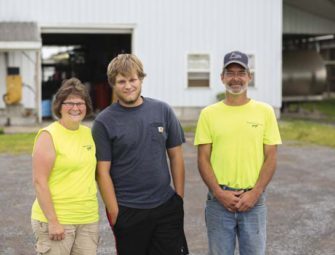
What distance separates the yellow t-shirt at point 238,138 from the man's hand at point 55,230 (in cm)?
108

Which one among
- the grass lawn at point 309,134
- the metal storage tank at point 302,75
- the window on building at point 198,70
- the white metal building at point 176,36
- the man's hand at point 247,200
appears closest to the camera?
the man's hand at point 247,200

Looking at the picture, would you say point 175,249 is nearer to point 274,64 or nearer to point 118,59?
point 118,59

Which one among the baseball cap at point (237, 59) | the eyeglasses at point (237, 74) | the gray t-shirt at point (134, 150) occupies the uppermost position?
the baseball cap at point (237, 59)

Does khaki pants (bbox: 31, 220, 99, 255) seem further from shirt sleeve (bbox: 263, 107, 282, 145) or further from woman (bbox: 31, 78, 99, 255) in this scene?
shirt sleeve (bbox: 263, 107, 282, 145)

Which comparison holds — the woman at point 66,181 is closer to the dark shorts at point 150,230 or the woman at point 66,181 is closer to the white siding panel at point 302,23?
the dark shorts at point 150,230

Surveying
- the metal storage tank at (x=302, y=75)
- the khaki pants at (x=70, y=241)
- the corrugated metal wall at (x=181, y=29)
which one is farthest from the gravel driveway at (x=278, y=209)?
the metal storage tank at (x=302, y=75)

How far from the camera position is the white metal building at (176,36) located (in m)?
18.3

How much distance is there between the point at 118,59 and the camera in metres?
3.66

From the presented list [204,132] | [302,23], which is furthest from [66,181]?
[302,23]

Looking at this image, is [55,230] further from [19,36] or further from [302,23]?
[302,23]

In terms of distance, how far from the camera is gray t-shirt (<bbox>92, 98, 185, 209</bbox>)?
364 cm

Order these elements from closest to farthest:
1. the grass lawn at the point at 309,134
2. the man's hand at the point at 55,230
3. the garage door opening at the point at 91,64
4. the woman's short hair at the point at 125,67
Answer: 1. the man's hand at the point at 55,230
2. the woman's short hair at the point at 125,67
3. the grass lawn at the point at 309,134
4. the garage door opening at the point at 91,64

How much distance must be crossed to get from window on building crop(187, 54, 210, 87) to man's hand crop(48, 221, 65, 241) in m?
16.2

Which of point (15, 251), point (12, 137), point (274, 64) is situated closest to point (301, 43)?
point (274, 64)
